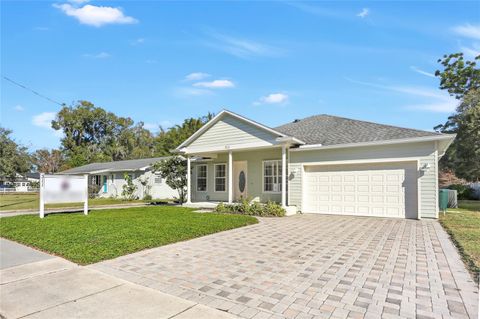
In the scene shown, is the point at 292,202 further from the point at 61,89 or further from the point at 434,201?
the point at 61,89

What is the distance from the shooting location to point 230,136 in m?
15.4

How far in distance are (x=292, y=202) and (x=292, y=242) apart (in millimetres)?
7069

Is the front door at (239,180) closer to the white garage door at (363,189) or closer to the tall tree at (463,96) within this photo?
the white garage door at (363,189)

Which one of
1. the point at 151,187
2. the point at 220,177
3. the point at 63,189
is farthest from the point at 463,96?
the point at 63,189

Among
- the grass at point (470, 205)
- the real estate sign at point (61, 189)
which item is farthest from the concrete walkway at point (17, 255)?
the grass at point (470, 205)

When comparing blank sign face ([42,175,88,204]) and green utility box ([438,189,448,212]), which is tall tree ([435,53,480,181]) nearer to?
green utility box ([438,189,448,212])

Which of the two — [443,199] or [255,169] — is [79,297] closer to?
[255,169]

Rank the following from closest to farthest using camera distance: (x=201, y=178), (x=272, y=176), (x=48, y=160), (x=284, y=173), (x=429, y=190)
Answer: (x=429, y=190)
(x=284, y=173)
(x=272, y=176)
(x=201, y=178)
(x=48, y=160)

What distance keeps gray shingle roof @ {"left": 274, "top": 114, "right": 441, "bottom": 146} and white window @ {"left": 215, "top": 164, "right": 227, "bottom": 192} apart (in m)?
4.45

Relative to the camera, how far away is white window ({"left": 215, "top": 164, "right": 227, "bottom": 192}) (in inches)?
717

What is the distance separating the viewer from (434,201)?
444 inches

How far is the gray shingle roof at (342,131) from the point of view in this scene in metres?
12.3

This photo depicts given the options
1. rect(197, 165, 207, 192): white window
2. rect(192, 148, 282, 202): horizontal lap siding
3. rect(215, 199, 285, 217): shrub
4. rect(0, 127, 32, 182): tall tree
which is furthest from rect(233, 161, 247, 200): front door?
rect(0, 127, 32, 182): tall tree

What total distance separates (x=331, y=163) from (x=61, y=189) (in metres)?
11.0
